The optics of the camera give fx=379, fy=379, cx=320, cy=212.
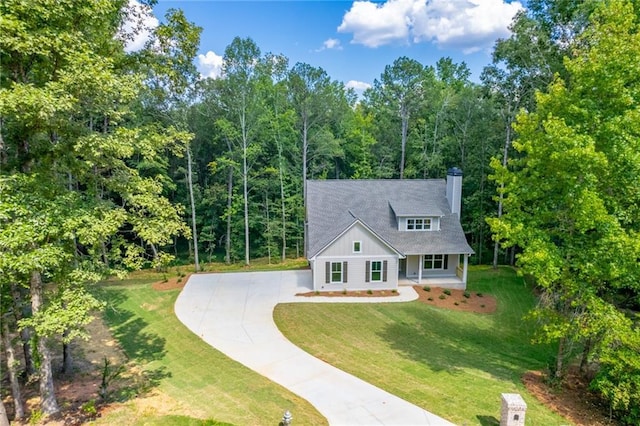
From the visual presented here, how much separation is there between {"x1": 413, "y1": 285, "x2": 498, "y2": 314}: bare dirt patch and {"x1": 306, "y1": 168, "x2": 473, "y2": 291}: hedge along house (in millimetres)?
926

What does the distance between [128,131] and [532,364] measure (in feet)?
46.8

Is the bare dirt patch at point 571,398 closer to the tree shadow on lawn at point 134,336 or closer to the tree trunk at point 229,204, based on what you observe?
the tree shadow on lawn at point 134,336

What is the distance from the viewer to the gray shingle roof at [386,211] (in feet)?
68.3

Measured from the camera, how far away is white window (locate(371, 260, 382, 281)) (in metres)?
19.7

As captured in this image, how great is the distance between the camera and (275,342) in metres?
13.5

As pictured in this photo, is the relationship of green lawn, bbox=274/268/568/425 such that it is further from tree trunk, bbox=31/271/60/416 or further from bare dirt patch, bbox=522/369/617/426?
tree trunk, bbox=31/271/60/416

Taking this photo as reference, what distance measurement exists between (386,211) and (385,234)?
179 centimetres

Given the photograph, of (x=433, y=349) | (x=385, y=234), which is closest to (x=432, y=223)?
(x=385, y=234)

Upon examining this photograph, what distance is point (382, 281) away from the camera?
19859mm

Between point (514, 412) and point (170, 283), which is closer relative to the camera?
point (514, 412)

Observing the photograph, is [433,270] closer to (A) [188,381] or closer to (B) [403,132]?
(B) [403,132]

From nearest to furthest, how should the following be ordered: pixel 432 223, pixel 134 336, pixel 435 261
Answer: pixel 134 336, pixel 432 223, pixel 435 261

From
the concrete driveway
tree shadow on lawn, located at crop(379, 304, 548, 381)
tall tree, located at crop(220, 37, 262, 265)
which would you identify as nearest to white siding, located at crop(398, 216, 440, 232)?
the concrete driveway

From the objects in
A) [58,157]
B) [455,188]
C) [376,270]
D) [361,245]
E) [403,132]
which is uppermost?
[403,132]
